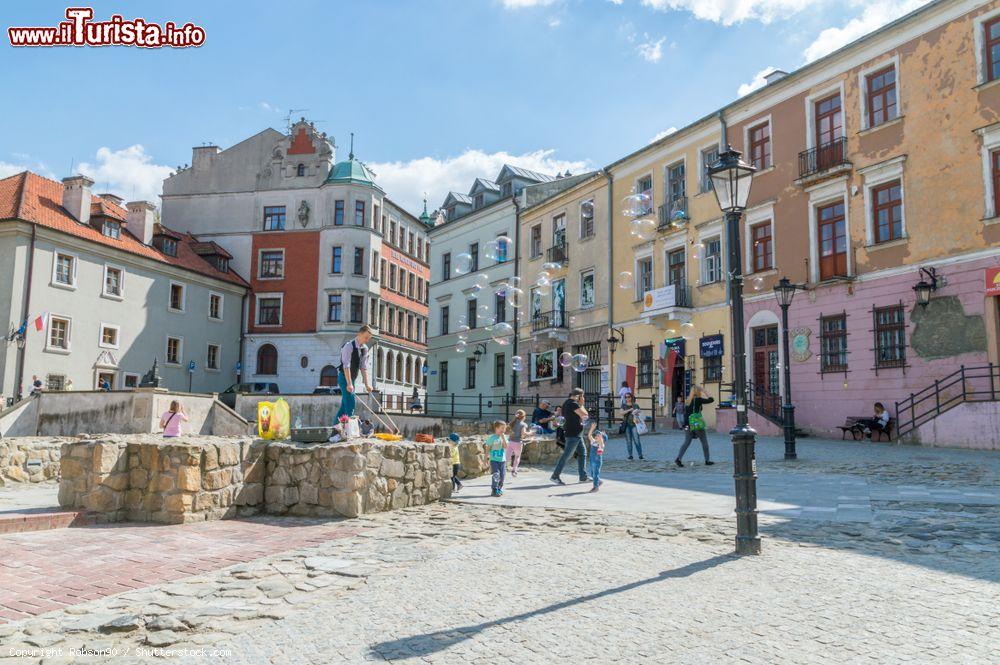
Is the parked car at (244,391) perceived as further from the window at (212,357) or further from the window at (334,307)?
the window at (334,307)

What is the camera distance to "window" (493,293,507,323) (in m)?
40.7

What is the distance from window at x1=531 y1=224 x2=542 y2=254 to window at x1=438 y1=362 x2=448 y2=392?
33.7ft

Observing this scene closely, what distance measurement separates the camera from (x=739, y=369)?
7.42m

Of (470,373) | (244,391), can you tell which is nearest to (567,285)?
(470,373)

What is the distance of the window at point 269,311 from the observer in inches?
1949

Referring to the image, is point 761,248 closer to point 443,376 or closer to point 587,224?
point 587,224

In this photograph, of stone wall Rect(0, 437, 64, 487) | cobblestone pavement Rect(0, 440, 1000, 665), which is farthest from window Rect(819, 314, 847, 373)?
stone wall Rect(0, 437, 64, 487)

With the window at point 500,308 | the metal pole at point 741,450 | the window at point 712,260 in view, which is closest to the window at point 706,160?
the window at point 712,260

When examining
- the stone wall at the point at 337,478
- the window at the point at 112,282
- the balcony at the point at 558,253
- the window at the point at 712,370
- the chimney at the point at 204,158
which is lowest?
the stone wall at the point at 337,478

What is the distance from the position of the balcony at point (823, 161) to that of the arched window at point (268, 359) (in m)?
35.9

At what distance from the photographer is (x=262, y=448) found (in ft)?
32.5

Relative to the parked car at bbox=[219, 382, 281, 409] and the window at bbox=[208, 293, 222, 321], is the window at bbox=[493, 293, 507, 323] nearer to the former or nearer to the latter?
the parked car at bbox=[219, 382, 281, 409]

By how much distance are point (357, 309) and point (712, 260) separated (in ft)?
94.4

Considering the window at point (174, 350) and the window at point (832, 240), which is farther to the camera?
the window at point (174, 350)
